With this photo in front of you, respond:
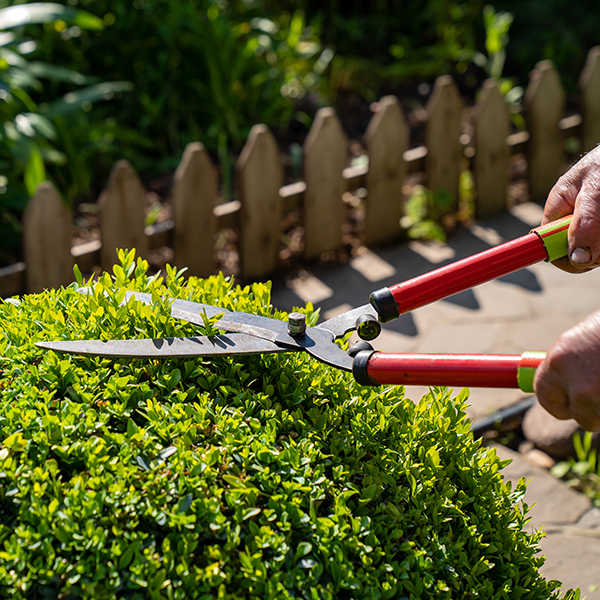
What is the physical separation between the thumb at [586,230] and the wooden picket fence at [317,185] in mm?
2278

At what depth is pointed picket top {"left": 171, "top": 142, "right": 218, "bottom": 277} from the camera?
3.38m

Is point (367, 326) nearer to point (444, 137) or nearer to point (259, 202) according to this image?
point (259, 202)

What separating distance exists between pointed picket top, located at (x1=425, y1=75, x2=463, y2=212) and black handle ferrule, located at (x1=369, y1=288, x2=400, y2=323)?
293 centimetres

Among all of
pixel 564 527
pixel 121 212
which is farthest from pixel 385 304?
pixel 121 212

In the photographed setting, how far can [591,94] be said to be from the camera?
463 cm

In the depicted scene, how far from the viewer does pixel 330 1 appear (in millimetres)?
6305

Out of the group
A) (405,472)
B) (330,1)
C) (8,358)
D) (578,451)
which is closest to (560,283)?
(578,451)

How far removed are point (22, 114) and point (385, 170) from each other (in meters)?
2.27

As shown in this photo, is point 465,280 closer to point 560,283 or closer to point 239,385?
point 239,385

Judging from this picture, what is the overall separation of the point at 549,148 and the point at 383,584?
4217 mm

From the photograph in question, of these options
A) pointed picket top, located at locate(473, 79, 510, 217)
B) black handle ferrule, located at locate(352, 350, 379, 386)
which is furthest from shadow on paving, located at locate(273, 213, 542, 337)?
black handle ferrule, located at locate(352, 350, 379, 386)

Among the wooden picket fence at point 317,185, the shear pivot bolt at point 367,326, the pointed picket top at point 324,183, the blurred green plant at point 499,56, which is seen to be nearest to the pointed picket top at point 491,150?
the wooden picket fence at point 317,185

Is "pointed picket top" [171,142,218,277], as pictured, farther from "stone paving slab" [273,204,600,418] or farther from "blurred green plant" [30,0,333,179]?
"blurred green plant" [30,0,333,179]

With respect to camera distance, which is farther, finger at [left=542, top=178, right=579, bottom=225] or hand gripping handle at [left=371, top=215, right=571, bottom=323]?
finger at [left=542, top=178, right=579, bottom=225]
